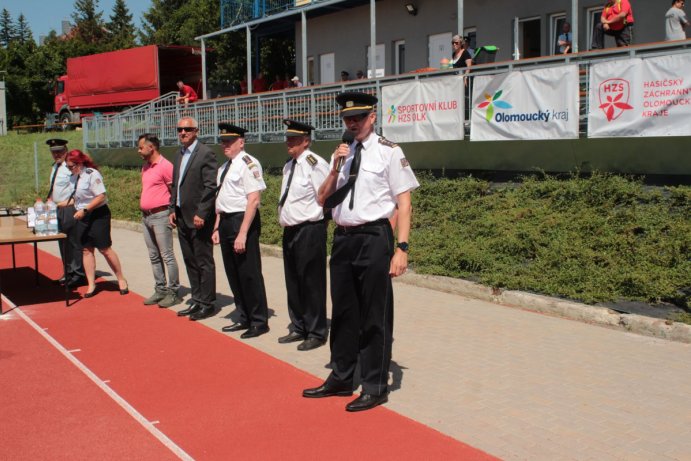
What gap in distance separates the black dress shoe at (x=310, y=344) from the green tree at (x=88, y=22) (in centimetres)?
8939

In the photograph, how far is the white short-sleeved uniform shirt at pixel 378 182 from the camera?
16.3 feet

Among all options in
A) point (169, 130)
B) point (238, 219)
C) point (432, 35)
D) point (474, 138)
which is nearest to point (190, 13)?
point (169, 130)

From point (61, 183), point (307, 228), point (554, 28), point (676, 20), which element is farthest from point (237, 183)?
point (554, 28)

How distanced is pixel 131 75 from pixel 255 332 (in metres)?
25.9

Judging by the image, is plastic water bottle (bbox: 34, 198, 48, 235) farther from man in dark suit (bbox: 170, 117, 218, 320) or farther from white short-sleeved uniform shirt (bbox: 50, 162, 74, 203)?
man in dark suit (bbox: 170, 117, 218, 320)

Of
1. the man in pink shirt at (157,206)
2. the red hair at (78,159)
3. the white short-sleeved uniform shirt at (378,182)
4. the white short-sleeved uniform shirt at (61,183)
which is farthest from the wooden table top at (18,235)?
the white short-sleeved uniform shirt at (378,182)

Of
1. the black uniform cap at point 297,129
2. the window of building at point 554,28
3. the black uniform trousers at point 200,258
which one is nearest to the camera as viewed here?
the black uniform cap at point 297,129

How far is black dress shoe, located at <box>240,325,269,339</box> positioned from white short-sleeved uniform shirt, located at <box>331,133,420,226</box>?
239 cm

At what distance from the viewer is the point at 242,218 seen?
23.0 feet

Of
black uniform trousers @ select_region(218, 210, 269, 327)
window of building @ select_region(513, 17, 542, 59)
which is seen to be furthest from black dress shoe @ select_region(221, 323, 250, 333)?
window of building @ select_region(513, 17, 542, 59)

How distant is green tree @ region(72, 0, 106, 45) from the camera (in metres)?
88.1

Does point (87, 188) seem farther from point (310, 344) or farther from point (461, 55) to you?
point (461, 55)

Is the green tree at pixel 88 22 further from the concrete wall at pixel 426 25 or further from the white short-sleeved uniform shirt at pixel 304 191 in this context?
the white short-sleeved uniform shirt at pixel 304 191

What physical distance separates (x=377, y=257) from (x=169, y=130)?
18519 mm
